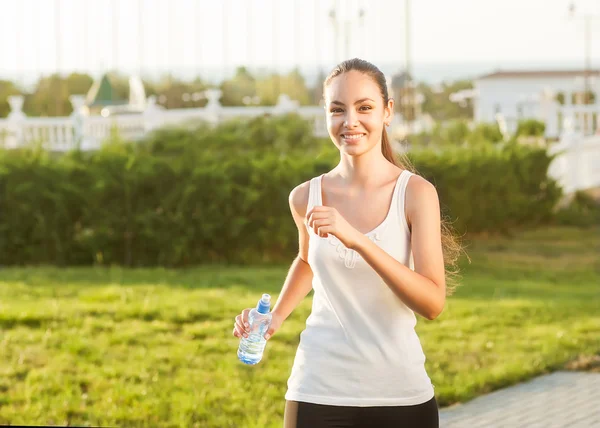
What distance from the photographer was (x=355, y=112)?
254 centimetres

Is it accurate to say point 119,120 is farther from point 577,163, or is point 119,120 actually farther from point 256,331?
point 256,331

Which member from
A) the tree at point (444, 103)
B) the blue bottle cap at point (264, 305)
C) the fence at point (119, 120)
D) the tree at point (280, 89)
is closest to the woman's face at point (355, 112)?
the blue bottle cap at point (264, 305)

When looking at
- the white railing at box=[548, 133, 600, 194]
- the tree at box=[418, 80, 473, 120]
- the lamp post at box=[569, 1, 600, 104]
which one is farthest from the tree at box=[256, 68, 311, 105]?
the lamp post at box=[569, 1, 600, 104]

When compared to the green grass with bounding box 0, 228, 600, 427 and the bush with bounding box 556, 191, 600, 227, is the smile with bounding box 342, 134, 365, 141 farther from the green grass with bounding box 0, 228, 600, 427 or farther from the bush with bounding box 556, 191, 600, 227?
the bush with bounding box 556, 191, 600, 227

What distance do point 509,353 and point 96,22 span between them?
8427 millimetres

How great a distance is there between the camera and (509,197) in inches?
578

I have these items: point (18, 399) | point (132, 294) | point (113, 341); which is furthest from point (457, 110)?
point (18, 399)

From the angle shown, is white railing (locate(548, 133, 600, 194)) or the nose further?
white railing (locate(548, 133, 600, 194))

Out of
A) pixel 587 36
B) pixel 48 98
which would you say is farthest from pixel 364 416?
pixel 587 36

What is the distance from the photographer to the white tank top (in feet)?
8.22

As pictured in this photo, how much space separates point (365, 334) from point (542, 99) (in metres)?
19.9

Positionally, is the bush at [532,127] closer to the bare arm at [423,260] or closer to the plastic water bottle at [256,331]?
the plastic water bottle at [256,331]

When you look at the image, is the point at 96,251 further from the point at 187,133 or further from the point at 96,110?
the point at 96,110

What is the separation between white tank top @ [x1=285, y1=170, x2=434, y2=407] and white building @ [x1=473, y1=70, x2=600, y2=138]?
1690cm
